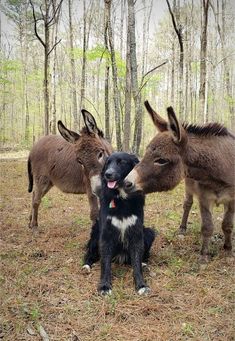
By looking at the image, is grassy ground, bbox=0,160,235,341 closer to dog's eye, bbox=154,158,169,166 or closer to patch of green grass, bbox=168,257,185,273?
patch of green grass, bbox=168,257,185,273

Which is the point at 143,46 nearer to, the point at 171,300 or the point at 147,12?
the point at 147,12

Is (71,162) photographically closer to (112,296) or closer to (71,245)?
(71,245)

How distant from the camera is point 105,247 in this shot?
12.5 feet

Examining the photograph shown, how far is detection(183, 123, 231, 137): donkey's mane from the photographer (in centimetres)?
381

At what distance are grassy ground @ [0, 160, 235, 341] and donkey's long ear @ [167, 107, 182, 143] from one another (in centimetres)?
156

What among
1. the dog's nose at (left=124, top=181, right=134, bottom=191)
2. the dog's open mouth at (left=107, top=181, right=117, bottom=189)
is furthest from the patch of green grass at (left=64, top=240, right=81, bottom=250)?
the dog's nose at (left=124, top=181, right=134, bottom=191)

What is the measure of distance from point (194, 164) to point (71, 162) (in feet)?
7.72

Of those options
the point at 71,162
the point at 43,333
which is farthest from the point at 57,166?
the point at 43,333

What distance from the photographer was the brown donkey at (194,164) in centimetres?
347

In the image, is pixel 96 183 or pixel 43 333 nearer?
pixel 43 333

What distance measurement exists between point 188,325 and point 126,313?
556mm

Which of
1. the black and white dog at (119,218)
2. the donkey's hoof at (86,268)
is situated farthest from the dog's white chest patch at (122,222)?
the donkey's hoof at (86,268)

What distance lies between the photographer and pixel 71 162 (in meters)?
5.45

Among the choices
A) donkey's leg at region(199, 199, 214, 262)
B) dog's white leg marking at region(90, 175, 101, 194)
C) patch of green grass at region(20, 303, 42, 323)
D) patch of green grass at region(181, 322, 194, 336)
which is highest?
dog's white leg marking at region(90, 175, 101, 194)
